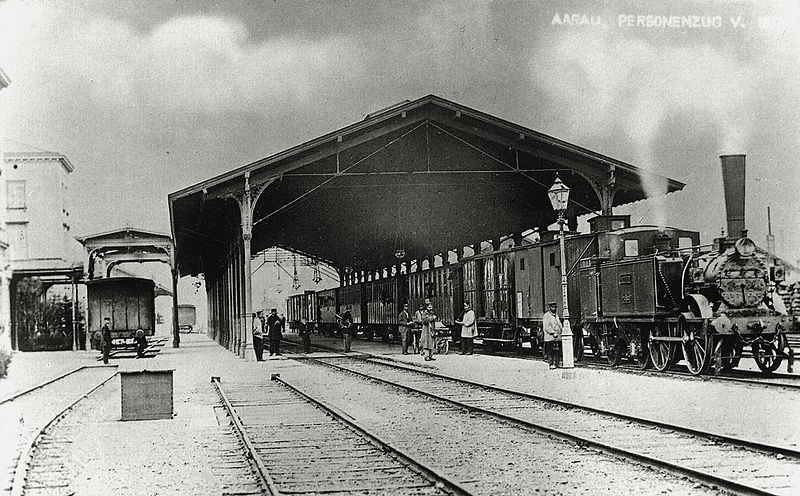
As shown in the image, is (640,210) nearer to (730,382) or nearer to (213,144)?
(730,382)

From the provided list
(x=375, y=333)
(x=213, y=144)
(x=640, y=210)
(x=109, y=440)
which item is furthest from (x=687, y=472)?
(x=375, y=333)

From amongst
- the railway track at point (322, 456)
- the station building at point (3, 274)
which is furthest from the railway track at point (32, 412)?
the railway track at point (322, 456)

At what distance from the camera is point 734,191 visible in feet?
49.0

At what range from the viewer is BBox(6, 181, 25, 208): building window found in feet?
47.3

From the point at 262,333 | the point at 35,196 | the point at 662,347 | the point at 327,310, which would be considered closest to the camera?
the point at 35,196

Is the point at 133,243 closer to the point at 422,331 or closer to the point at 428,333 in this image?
the point at 422,331

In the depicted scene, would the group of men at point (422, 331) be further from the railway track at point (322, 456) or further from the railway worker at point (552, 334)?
the railway track at point (322, 456)

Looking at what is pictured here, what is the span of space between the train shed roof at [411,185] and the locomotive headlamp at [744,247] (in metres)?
6.47

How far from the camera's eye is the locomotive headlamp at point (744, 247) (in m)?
14.9

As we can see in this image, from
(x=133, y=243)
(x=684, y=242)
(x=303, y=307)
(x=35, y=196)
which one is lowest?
(x=303, y=307)

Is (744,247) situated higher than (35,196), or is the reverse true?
(35,196)

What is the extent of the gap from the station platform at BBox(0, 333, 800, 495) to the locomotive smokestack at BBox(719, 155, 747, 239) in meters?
2.93

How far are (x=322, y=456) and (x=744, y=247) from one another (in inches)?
376

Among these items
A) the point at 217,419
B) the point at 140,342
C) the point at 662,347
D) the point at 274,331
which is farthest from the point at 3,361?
the point at 662,347
